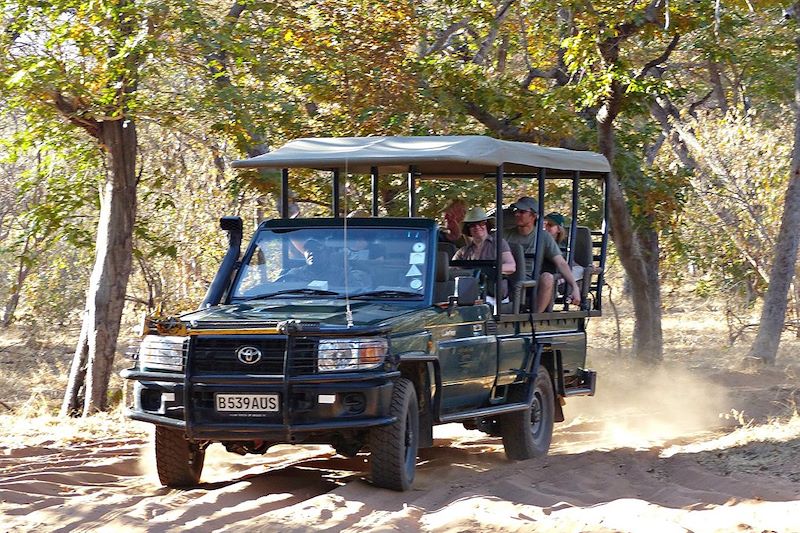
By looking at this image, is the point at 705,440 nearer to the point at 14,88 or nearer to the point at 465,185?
the point at 465,185

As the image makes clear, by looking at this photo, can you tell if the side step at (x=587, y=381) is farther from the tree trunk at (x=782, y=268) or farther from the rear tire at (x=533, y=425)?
the tree trunk at (x=782, y=268)

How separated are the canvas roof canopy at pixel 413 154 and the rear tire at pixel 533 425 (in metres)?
→ 1.80

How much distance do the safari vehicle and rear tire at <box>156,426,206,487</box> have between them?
1cm

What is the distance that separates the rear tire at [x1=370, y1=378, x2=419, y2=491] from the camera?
741cm

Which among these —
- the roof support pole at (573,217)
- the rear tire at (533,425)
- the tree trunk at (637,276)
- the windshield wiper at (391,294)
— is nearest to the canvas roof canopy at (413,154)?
the roof support pole at (573,217)

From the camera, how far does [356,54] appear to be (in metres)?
15.1

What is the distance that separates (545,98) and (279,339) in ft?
26.9

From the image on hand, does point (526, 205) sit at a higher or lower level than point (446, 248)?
higher

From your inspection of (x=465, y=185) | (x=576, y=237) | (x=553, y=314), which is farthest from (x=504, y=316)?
(x=465, y=185)

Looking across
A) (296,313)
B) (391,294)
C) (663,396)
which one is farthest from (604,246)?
(296,313)

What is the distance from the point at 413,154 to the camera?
8.86 metres

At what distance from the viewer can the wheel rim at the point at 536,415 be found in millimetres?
10125

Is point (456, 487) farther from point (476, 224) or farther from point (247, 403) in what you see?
point (476, 224)

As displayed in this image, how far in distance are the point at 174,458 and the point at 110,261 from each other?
253 inches
